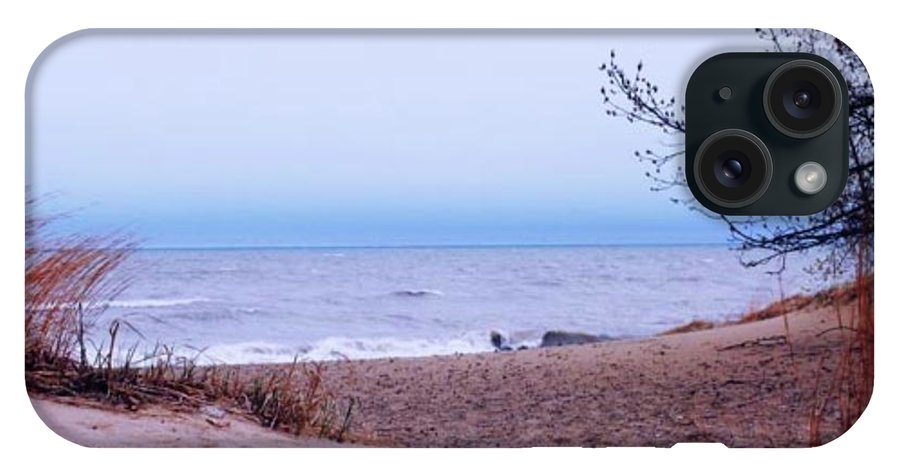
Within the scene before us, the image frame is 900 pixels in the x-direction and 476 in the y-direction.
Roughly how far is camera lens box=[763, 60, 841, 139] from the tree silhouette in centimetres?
4

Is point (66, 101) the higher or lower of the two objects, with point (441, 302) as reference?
higher

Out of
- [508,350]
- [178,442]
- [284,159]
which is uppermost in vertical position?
[284,159]

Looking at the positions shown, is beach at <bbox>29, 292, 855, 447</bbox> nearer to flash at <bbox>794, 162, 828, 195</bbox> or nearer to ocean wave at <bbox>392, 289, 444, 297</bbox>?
ocean wave at <bbox>392, 289, 444, 297</bbox>

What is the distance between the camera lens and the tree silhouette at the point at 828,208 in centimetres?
370

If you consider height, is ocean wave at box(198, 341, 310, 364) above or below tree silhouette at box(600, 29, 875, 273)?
below

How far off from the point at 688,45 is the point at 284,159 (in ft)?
3.13

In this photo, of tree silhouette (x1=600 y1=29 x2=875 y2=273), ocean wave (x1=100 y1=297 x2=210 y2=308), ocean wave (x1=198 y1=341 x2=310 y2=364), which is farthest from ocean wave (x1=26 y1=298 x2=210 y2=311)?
tree silhouette (x1=600 y1=29 x2=875 y2=273)

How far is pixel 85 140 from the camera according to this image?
12.2ft

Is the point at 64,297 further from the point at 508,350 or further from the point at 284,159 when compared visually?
the point at 508,350

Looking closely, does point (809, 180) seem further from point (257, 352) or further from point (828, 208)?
point (257, 352)

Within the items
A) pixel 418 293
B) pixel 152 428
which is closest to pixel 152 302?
pixel 152 428

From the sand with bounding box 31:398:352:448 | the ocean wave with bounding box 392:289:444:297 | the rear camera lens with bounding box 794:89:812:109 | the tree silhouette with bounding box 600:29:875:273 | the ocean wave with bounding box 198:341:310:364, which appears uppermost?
the rear camera lens with bounding box 794:89:812:109

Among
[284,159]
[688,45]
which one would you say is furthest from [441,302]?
[688,45]

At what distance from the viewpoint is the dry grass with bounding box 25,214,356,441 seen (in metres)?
3.74
